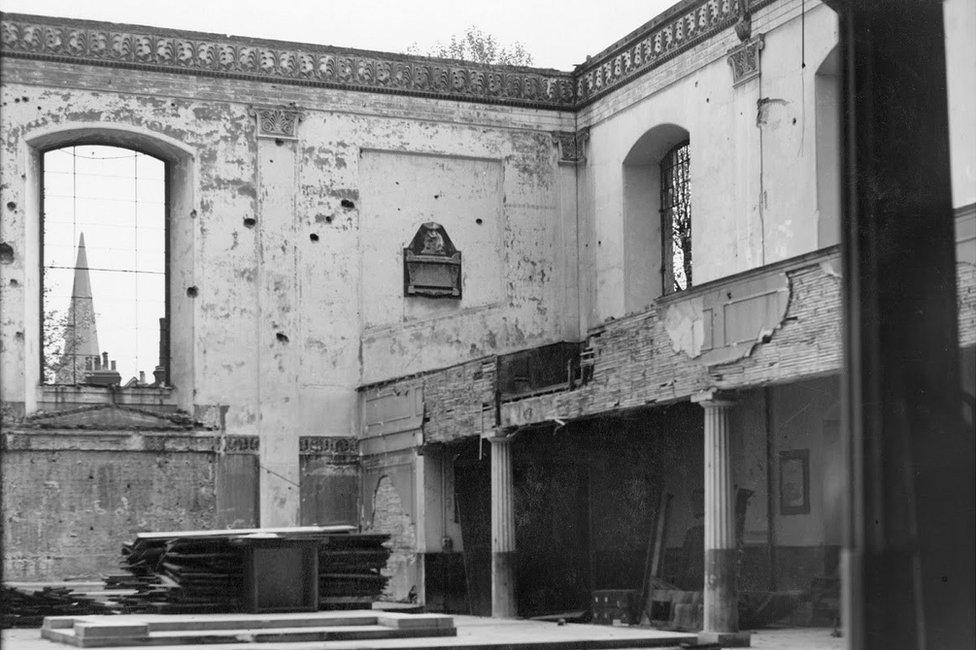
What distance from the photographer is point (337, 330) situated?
25.2m

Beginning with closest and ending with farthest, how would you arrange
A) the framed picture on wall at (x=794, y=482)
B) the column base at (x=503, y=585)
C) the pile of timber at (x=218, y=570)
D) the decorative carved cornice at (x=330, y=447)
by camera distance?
the pile of timber at (x=218, y=570) < the framed picture on wall at (x=794, y=482) < the column base at (x=503, y=585) < the decorative carved cornice at (x=330, y=447)

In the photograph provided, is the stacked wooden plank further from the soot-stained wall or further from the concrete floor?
the soot-stained wall

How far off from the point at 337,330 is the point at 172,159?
4.04 metres

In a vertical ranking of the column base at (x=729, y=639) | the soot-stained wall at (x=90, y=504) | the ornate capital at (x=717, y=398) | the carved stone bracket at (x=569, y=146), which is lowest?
the column base at (x=729, y=639)

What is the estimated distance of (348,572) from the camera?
61.3 feet

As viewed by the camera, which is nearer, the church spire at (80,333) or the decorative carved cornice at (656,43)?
the decorative carved cornice at (656,43)

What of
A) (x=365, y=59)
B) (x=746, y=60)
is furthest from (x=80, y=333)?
(x=746, y=60)

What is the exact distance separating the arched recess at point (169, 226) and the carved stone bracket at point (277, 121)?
1.31 meters

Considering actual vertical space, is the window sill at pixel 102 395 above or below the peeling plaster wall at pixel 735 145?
below

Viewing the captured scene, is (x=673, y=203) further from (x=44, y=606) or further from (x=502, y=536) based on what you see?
(x=44, y=606)

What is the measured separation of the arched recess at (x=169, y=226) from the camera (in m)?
23.5

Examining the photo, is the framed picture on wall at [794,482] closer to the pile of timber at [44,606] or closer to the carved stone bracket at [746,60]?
the carved stone bracket at [746,60]

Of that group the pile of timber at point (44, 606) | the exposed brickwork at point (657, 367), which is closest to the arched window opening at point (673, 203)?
the exposed brickwork at point (657, 367)

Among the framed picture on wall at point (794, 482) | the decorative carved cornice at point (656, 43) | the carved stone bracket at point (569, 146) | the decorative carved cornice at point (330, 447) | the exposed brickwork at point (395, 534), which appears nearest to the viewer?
the framed picture on wall at point (794, 482)
